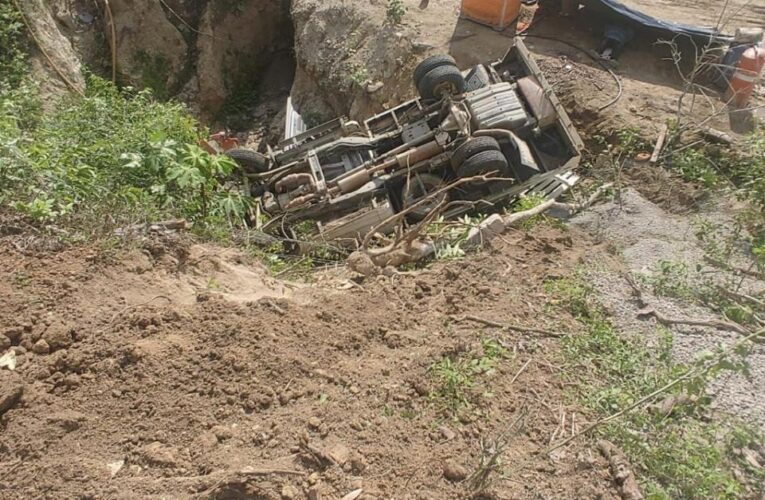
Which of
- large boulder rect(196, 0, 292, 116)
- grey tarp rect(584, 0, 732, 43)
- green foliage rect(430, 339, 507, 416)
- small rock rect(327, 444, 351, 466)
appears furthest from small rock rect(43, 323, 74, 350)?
grey tarp rect(584, 0, 732, 43)

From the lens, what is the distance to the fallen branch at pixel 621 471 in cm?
329

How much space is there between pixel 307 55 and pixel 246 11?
6.56 feet

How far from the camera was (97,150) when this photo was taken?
536 centimetres

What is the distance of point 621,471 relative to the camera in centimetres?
336

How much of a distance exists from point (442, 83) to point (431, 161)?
1.03 m

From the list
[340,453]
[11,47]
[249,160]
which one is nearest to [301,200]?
[249,160]

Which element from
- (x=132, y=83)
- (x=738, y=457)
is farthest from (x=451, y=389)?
(x=132, y=83)

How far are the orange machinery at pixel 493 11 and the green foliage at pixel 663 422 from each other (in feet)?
19.7

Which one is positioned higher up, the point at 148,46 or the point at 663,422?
the point at 148,46

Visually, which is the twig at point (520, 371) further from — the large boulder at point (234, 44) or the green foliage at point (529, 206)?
the large boulder at point (234, 44)

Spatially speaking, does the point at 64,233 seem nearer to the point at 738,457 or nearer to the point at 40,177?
the point at 40,177

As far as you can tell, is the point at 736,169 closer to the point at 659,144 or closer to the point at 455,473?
the point at 659,144

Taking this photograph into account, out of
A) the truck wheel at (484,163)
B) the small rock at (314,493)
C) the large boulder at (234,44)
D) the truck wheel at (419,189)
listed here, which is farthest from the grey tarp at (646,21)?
the small rock at (314,493)

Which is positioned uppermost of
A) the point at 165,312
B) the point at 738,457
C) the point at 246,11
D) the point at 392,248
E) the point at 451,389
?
the point at 246,11
